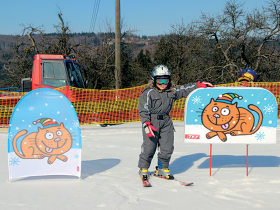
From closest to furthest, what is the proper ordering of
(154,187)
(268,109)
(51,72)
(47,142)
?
(154,187)
(47,142)
(268,109)
(51,72)

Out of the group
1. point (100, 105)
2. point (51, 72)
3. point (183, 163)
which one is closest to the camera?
point (183, 163)

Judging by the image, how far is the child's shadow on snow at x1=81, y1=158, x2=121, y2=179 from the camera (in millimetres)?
4362

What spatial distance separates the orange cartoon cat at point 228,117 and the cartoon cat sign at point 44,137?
204cm

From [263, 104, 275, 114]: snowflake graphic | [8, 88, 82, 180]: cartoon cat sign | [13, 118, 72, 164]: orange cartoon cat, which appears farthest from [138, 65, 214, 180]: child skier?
[263, 104, 275, 114]: snowflake graphic

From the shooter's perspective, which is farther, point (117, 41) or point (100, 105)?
point (117, 41)

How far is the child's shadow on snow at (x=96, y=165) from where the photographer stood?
14.3 ft

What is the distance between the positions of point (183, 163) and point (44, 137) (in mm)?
2609

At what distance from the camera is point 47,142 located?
3.88m

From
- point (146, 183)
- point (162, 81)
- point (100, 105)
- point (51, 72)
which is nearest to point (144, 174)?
point (146, 183)

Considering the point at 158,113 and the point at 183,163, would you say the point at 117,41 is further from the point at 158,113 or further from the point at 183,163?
the point at 158,113

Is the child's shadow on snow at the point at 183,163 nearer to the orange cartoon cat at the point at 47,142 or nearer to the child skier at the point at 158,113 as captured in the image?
the child skier at the point at 158,113

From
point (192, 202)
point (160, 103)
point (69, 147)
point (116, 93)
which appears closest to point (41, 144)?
point (69, 147)

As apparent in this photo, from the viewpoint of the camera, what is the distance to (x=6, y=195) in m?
3.29

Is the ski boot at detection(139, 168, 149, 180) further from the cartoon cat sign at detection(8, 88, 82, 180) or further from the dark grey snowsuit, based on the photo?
the cartoon cat sign at detection(8, 88, 82, 180)
